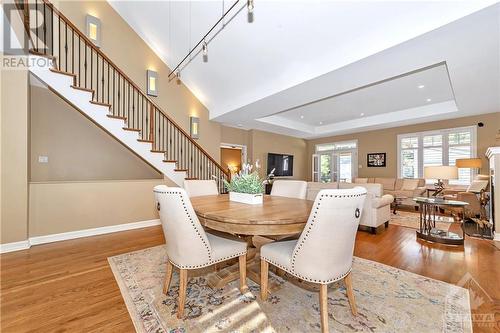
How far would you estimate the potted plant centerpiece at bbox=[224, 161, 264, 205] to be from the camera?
7.13 feet

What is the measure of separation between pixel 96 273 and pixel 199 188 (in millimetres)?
1448

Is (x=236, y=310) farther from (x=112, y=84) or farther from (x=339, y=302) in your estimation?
(x=112, y=84)

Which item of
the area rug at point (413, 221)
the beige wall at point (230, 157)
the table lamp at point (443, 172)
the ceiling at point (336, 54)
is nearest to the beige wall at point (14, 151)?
the ceiling at point (336, 54)

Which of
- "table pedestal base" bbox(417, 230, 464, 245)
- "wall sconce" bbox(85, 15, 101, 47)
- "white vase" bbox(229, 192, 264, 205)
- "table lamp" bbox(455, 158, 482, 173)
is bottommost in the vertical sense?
"table pedestal base" bbox(417, 230, 464, 245)

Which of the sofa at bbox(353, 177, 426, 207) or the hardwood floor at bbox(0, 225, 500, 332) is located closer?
the hardwood floor at bbox(0, 225, 500, 332)

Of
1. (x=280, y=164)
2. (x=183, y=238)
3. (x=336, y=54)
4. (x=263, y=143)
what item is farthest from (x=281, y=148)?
(x=183, y=238)

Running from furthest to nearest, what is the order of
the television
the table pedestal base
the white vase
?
the television → the table pedestal base → the white vase

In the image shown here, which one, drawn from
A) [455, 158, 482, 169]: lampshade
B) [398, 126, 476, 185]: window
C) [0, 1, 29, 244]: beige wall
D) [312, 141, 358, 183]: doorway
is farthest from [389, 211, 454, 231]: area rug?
[0, 1, 29, 244]: beige wall

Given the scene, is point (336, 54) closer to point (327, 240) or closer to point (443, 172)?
point (443, 172)

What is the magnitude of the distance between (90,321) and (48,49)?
15.6ft

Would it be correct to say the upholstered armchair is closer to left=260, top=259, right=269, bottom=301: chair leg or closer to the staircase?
left=260, top=259, right=269, bottom=301: chair leg

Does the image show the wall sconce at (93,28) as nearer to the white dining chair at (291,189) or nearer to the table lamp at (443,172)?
the white dining chair at (291,189)

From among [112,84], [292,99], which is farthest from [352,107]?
[112,84]

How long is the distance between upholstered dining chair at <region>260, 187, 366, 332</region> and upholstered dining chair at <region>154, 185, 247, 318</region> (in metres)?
0.62
